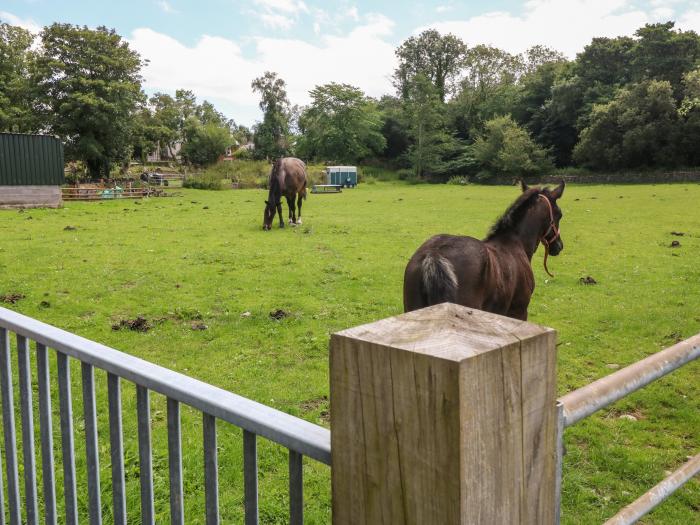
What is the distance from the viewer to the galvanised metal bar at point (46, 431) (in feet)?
7.14

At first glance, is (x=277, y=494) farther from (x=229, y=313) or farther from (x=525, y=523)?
(x=229, y=313)

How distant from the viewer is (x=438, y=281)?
4746 millimetres

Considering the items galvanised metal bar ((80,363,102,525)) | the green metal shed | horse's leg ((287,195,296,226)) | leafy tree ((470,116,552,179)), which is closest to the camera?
galvanised metal bar ((80,363,102,525))

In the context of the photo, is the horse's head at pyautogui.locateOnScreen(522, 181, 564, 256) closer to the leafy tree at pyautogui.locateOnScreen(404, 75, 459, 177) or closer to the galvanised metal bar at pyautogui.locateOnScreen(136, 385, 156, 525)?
the galvanised metal bar at pyautogui.locateOnScreen(136, 385, 156, 525)

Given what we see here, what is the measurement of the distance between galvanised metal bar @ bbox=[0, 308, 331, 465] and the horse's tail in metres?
3.13

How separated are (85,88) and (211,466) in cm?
4690

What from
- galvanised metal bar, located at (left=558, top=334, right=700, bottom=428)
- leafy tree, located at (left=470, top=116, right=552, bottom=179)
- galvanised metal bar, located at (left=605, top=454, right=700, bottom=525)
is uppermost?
leafy tree, located at (left=470, top=116, right=552, bottom=179)

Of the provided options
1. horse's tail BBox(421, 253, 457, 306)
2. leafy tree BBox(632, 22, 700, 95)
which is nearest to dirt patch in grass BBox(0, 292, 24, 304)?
horse's tail BBox(421, 253, 457, 306)

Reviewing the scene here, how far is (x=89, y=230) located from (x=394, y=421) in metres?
18.6

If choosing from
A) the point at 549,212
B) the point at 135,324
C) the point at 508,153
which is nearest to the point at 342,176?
the point at 508,153

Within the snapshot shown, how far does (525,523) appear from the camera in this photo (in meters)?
1.24

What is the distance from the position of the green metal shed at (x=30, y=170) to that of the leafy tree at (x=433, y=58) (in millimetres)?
63124

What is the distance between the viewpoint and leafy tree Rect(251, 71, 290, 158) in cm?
7956

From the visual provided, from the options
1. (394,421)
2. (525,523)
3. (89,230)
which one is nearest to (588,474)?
(525,523)
